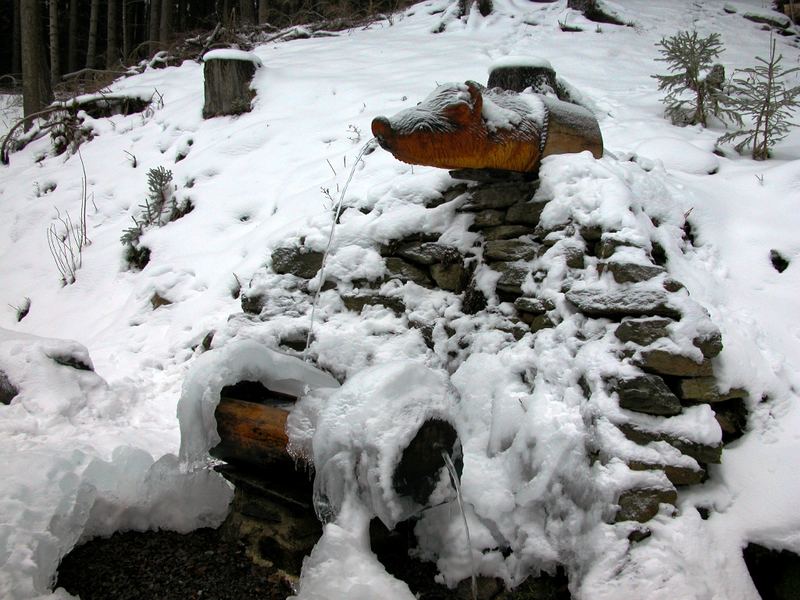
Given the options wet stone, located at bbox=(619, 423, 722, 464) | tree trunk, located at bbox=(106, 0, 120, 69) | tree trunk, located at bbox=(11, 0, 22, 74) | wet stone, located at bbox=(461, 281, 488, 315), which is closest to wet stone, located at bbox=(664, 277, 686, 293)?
wet stone, located at bbox=(619, 423, 722, 464)

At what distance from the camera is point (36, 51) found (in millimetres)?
9289

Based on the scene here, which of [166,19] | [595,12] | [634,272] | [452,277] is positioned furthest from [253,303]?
[166,19]

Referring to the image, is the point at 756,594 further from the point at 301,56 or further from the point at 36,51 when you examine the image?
the point at 36,51

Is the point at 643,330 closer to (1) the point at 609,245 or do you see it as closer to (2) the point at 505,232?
(1) the point at 609,245

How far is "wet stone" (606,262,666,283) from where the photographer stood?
2.64 m

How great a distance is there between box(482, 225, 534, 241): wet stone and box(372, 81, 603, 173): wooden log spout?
0.34 meters

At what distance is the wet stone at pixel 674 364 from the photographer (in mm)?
2385

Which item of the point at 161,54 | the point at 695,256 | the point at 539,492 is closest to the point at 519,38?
the point at 695,256

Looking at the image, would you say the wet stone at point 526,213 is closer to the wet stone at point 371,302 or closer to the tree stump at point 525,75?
the wet stone at point 371,302

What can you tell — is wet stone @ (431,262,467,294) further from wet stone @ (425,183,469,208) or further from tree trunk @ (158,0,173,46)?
tree trunk @ (158,0,173,46)

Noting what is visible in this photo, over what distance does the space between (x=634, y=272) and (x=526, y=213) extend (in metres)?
0.79

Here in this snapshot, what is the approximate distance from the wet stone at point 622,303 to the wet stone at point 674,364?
0.21m

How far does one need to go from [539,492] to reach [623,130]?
356cm

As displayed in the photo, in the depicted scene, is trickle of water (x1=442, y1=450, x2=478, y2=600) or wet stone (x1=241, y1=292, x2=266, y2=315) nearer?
trickle of water (x1=442, y1=450, x2=478, y2=600)
